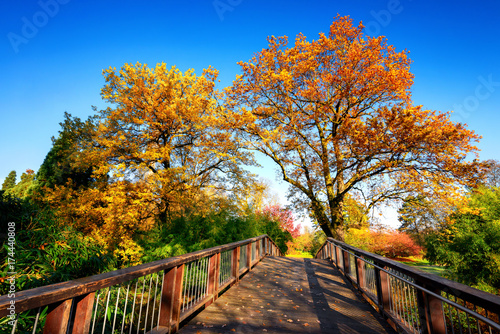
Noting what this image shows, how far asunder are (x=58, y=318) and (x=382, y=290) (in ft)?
16.3

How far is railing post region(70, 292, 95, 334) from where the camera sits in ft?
6.36

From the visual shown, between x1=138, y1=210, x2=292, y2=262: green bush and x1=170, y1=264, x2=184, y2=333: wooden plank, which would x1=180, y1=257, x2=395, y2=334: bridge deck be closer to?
x1=170, y1=264, x2=184, y2=333: wooden plank

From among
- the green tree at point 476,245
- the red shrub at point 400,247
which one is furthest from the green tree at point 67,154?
the red shrub at point 400,247

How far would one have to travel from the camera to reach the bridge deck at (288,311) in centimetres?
381

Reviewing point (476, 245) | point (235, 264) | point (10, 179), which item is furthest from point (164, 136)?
point (10, 179)

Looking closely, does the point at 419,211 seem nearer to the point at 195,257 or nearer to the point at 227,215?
the point at 227,215

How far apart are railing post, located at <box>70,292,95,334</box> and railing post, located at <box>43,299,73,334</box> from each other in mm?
125

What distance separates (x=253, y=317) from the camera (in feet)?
13.9

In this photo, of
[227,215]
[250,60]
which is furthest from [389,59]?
[227,215]

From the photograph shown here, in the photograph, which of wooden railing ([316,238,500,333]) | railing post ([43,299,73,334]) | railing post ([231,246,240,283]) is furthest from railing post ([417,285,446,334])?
railing post ([231,246,240,283])

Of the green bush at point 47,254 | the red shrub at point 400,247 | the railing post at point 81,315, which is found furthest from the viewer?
the red shrub at point 400,247

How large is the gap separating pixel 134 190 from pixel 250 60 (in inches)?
402

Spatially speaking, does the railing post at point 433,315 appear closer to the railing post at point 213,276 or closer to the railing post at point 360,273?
the railing post at point 360,273

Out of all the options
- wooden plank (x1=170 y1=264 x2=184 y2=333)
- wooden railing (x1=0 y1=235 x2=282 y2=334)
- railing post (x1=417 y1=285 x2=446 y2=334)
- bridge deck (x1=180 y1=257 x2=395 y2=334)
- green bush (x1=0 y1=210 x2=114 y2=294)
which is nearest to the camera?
wooden railing (x1=0 y1=235 x2=282 y2=334)
